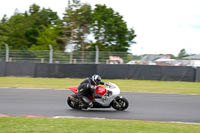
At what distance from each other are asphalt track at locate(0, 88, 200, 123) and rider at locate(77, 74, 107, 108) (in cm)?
36

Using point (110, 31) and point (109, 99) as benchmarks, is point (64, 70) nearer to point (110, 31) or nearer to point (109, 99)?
A: point (109, 99)

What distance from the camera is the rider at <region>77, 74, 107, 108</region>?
9484mm

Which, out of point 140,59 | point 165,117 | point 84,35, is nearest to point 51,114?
point 165,117

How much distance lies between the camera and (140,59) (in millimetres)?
22141

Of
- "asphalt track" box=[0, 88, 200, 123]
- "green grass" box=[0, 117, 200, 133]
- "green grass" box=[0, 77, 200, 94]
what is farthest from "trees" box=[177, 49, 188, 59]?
"green grass" box=[0, 117, 200, 133]

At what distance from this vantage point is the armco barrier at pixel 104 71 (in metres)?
20.5

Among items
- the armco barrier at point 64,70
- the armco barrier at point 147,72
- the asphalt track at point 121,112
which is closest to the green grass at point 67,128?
the asphalt track at point 121,112

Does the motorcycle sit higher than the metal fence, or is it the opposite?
the metal fence

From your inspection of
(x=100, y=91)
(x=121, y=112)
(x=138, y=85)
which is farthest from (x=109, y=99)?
(x=138, y=85)

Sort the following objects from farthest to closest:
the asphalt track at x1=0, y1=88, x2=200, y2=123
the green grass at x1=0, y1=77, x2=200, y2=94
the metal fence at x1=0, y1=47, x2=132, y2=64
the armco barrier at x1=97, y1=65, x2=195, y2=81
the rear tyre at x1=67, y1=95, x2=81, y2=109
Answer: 1. the metal fence at x1=0, y1=47, x2=132, y2=64
2. the armco barrier at x1=97, y1=65, x2=195, y2=81
3. the green grass at x1=0, y1=77, x2=200, y2=94
4. the rear tyre at x1=67, y1=95, x2=81, y2=109
5. the asphalt track at x1=0, y1=88, x2=200, y2=123

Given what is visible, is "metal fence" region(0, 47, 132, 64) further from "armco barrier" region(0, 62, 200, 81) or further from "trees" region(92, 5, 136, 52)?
"trees" region(92, 5, 136, 52)

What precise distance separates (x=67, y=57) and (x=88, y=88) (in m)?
13.5

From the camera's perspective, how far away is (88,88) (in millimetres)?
9648

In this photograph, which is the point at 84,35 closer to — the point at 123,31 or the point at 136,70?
the point at 123,31
